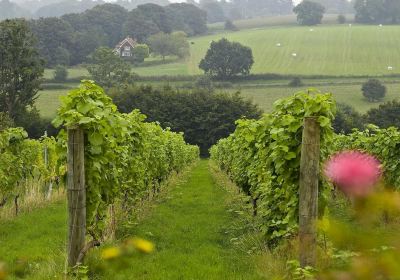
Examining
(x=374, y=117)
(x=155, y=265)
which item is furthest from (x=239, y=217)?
(x=374, y=117)

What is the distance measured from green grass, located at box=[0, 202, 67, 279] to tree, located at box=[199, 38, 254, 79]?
227 ft

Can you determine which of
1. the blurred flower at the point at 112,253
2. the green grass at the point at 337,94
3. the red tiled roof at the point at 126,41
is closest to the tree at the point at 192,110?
the green grass at the point at 337,94

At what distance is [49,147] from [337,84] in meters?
62.6

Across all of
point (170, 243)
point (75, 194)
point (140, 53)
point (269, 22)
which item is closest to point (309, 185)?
point (75, 194)

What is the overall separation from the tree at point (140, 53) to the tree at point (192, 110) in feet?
128

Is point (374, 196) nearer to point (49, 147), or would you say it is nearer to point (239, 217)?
point (239, 217)

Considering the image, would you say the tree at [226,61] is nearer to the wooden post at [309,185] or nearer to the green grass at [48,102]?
the green grass at [48,102]

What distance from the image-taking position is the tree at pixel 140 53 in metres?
93.7

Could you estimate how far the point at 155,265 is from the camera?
23.3 feet

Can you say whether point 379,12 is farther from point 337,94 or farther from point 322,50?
point 337,94

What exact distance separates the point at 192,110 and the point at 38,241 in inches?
1810

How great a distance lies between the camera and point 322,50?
98688mm

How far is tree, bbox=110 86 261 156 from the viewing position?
5366 centimetres

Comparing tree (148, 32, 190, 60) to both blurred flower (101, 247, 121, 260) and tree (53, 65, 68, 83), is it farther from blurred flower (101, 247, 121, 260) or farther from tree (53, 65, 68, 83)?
blurred flower (101, 247, 121, 260)
